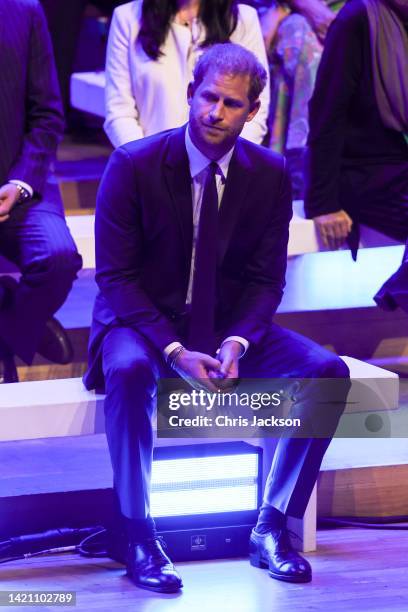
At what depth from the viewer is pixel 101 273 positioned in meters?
2.82

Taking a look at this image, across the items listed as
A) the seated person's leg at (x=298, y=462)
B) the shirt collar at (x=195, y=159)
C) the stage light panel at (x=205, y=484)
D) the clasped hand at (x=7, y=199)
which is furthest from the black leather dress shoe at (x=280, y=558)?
the clasped hand at (x=7, y=199)

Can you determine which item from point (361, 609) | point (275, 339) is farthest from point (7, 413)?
point (361, 609)

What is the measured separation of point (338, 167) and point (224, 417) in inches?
39.6

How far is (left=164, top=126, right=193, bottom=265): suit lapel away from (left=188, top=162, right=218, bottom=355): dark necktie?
0.03 m

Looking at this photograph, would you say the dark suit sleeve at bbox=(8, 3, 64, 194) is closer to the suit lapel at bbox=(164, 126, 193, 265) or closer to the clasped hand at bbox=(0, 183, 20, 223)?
the clasped hand at bbox=(0, 183, 20, 223)

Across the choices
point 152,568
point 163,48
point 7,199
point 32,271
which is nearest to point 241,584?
point 152,568

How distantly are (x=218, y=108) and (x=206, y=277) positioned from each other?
14.5 inches

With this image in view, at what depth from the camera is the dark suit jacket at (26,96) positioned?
128 inches

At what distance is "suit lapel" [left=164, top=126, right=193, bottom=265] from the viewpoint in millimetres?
2803

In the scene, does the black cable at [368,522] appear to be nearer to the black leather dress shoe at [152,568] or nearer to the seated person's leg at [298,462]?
the seated person's leg at [298,462]

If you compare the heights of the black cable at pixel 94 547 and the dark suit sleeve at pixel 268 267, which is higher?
the dark suit sleeve at pixel 268 267

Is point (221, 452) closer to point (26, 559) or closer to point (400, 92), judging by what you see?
point (26, 559)

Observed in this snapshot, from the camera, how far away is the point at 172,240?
2820mm

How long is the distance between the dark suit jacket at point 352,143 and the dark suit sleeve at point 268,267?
0.64 m
